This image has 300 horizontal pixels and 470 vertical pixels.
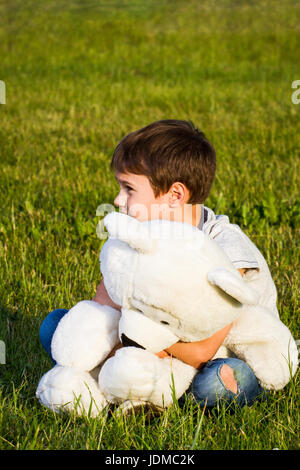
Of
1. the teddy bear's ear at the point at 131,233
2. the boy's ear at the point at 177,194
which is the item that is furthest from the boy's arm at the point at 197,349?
the boy's ear at the point at 177,194

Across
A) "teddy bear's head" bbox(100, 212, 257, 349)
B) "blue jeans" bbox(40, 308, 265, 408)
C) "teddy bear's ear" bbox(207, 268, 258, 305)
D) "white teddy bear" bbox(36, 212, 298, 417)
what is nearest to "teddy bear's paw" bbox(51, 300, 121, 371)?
"white teddy bear" bbox(36, 212, 298, 417)

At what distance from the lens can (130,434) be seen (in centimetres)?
220

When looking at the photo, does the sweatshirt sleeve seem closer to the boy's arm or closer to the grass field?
the boy's arm

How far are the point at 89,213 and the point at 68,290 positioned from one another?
4.57ft

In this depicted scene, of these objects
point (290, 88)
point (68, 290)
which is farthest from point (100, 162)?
point (290, 88)

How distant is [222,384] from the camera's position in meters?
2.33

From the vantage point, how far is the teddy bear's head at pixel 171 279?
2.04 metres

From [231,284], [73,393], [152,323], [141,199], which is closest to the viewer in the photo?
[231,284]

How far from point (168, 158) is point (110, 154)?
4.04m

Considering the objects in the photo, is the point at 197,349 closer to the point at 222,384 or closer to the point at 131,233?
the point at 222,384

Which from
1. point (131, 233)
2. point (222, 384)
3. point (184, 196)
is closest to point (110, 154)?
point (184, 196)

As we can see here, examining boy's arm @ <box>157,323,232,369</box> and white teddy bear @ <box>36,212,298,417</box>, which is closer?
white teddy bear @ <box>36,212,298,417</box>

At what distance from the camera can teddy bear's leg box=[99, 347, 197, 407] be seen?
7.00ft

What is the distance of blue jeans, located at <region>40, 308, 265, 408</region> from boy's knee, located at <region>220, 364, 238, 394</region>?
12 millimetres
